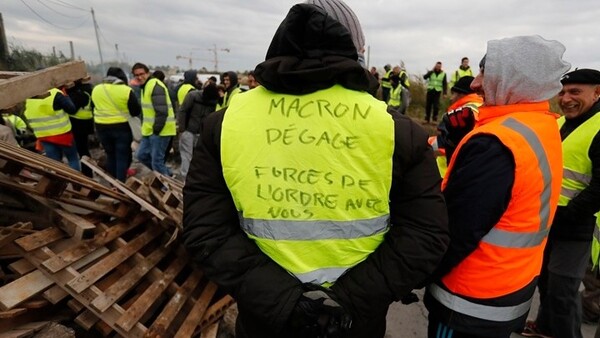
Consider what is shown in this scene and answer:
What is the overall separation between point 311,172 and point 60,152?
592 cm

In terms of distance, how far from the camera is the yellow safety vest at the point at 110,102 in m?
5.34

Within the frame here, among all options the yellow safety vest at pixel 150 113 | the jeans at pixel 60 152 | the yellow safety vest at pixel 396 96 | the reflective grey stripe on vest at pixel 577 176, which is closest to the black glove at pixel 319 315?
the reflective grey stripe on vest at pixel 577 176

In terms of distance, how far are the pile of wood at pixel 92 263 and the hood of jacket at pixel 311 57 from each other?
1920 mm

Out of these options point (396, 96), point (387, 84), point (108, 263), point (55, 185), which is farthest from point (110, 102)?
point (387, 84)

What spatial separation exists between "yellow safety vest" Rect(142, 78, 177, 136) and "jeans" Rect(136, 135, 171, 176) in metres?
0.12

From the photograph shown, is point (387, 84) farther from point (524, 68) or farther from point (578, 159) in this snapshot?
point (524, 68)

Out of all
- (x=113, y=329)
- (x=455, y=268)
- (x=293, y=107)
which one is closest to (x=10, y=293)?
(x=113, y=329)

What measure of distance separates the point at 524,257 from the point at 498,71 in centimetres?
82

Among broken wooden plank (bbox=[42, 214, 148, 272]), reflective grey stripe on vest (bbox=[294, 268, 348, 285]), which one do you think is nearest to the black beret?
reflective grey stripe on vest (bbox=[294, 268, 348, 285])

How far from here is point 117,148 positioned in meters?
5.65

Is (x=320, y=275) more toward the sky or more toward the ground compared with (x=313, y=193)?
more toward the ground

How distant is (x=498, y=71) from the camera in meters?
1.58

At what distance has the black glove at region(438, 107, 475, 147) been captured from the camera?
2.17 meters

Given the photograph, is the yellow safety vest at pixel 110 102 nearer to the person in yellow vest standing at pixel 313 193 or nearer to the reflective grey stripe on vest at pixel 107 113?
the reflective grey stripe on vest at pixel 107 113
